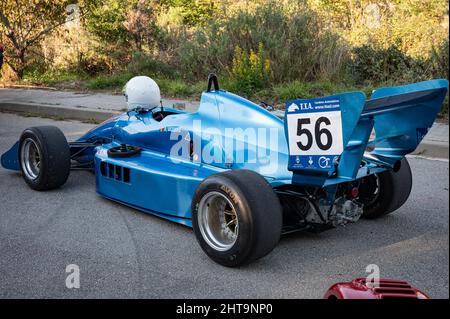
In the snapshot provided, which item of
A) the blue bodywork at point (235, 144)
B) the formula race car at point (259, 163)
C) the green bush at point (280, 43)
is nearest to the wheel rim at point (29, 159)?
the formula race car at point (259, 163)

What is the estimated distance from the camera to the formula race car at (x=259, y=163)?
3.52 m

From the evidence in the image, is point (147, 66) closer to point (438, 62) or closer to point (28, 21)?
point (28, 21)

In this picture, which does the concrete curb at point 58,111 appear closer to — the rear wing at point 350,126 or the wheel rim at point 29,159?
the wheel rim at point 29,159

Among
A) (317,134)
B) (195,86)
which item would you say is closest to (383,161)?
(317,134)

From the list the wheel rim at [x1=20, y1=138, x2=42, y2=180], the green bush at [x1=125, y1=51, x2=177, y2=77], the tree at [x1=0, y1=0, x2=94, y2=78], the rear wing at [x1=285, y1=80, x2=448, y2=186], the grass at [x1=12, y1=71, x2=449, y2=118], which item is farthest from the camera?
the tree at [x1=0, y1=0, x2=94, y2=78]

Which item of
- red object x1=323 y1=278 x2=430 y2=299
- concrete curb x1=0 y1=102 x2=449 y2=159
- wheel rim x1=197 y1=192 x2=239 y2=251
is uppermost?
red object x1=323 y1=278 x2=430 y2=299

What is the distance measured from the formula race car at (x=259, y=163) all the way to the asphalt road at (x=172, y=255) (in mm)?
171

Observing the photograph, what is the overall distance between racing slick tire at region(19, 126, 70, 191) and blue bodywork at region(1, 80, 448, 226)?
0.48 metres

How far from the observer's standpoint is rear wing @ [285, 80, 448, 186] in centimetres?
332

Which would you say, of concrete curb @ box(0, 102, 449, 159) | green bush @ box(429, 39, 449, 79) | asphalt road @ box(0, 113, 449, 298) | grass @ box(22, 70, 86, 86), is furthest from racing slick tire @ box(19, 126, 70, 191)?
grass @ box(22, 70, 86, 86)

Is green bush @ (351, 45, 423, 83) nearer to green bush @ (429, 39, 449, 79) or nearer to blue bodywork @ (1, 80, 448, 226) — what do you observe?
green bush @ (429, 39, 449, 79)

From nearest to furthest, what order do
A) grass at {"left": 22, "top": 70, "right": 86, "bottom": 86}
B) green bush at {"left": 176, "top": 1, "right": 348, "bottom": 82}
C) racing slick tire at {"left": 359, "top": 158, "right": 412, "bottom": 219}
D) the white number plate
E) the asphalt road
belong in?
the white number plate → the asphalt road → racing slick tire at {"left": 359, "top": 158, "right": 412, "bottom": 219} → green bush at {"left": 176, "top": 1, "right": 348, "bottom": 82} → grass at {"left": 22, "top": 70, "right": 86, "bottom": 86}
